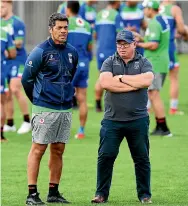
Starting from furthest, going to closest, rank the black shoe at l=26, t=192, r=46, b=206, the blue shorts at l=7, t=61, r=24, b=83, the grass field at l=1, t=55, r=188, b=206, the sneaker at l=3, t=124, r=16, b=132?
1. the sneaker at l=3, t=124, r=16, b=132
2. the blue shorts at l=7, t=61, r=24, b=83
3. the grass field at l=1, t=55, r=188, b=206
4. the black shoe at l=26, t=192, r=46, b=206

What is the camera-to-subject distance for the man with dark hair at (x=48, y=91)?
10445 millimetres

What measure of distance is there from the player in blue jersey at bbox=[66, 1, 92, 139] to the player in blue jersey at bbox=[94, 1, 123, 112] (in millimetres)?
2610

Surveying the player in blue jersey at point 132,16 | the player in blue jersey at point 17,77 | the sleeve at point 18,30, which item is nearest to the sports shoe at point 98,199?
→ the player in blue jersey at point 17,77

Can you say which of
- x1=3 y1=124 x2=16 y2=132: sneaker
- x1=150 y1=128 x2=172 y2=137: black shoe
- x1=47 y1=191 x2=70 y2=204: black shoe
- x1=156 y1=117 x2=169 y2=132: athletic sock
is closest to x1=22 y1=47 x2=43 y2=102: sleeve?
x1=47 y1=191 x2=70 y2=204: black shoe

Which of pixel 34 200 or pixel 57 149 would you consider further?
pixel 57 149

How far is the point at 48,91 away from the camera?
34.3 ft

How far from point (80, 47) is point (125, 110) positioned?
616cm

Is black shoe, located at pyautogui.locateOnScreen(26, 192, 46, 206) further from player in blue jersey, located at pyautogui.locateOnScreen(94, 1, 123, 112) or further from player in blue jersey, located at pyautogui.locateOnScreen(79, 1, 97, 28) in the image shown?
player in blue jersey, located at pyautogui.locateOnScreen(79, 1, 97, 28)

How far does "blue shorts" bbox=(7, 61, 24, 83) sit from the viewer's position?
16719 millimetres

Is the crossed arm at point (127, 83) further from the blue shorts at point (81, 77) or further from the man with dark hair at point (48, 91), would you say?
the blue shorts at point (81, 77)

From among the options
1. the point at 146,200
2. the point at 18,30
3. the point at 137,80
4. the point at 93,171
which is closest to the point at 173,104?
the point at 18,30

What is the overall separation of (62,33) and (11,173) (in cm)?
306

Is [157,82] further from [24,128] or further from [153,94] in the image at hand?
[24,128]

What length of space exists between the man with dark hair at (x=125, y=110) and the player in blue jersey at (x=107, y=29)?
8643 mm
